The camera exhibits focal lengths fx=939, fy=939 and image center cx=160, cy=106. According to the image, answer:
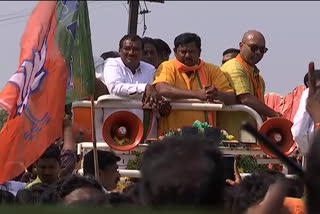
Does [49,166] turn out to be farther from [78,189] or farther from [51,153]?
[78,189]

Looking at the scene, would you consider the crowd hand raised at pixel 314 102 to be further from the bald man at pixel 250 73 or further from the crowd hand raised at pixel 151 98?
the bald man at pixel 250 73

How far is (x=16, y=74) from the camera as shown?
6.74m

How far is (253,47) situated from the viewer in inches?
347

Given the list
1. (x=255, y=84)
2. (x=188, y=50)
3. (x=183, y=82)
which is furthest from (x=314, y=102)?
(x=255, y=84)

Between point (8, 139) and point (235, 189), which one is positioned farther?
point (8, 139)

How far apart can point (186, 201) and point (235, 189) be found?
1.96m

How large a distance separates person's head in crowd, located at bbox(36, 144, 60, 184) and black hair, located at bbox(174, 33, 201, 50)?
5.67 feet

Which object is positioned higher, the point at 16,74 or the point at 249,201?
the point at 16,74

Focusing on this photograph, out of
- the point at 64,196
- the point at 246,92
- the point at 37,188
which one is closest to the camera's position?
the point at 64,196

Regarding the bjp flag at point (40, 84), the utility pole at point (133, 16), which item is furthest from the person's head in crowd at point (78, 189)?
the utility pole at point (133, 16)

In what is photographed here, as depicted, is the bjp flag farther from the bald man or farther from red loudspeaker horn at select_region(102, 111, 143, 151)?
the bald man

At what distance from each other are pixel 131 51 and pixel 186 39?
1.95 ft

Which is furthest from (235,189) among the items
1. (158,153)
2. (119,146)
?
(119,146)

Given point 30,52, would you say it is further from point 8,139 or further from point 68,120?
point 68,120
